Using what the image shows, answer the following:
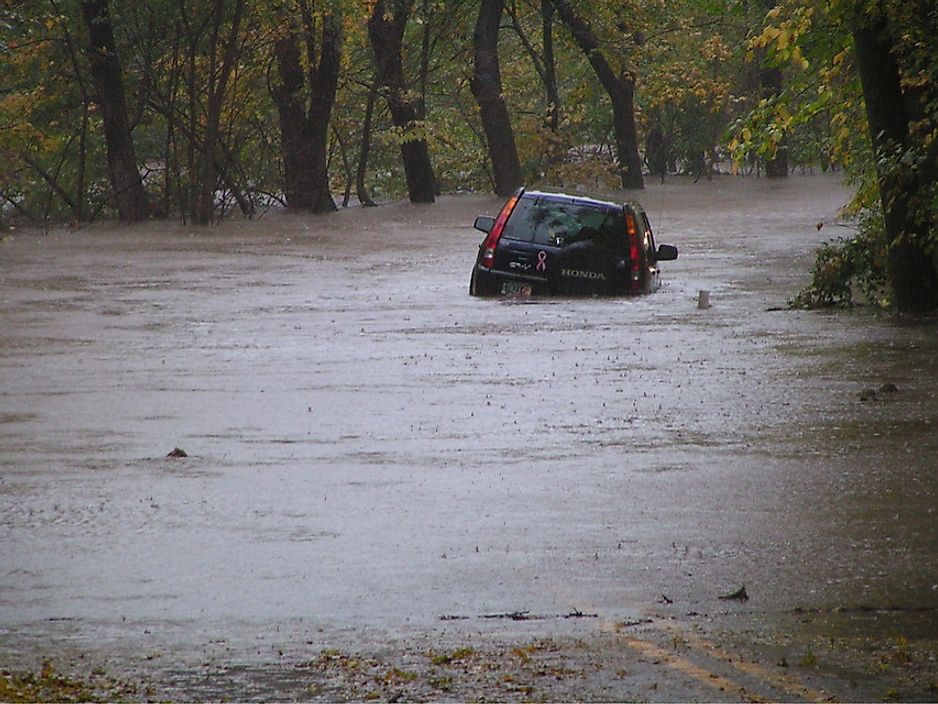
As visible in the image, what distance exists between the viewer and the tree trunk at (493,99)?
144 ft

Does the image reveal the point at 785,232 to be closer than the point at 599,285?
No

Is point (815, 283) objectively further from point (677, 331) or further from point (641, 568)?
point (641, 568)

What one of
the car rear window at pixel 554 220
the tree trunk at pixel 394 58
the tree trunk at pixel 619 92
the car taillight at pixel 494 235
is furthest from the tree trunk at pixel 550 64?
the car rear window at pixel 554 220

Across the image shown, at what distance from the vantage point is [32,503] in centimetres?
964

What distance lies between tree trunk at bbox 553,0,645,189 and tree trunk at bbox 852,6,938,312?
95.6ft

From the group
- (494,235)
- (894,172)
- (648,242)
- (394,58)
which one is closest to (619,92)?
(394,58)

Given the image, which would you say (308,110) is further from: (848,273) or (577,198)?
(848,273)

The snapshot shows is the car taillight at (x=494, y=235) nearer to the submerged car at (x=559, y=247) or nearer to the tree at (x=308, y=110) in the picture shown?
the submerged car at (x=559, y=247)

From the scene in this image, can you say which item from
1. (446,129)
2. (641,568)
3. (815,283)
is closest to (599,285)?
(815,283)

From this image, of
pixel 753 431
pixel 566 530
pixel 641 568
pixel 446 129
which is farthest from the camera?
pixel 446 129

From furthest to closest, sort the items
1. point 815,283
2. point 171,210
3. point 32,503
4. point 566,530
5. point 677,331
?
point 171,210, point 815,283, point 677,331, point 32,503, point 566,530

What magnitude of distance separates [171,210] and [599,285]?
843 inches

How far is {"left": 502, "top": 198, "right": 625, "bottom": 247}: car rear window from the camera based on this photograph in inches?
795

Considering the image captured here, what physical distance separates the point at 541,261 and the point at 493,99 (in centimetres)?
2472
